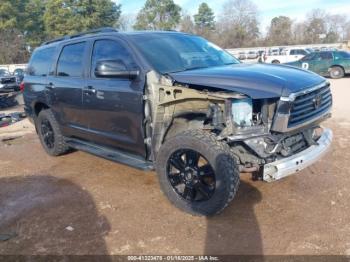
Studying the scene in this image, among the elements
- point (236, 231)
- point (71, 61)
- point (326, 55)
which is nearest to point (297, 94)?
point (236, 231)

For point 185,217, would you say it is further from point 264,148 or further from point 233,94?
point 233,94

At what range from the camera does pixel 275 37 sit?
60.4m

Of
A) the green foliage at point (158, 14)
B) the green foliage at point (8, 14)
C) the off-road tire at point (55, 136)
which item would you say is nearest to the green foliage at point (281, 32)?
the green foliage at point (158, 14)

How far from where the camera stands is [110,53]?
183 inches

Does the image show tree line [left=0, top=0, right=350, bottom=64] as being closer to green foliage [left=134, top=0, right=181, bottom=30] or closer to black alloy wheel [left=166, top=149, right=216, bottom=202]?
green foliage [left=134, top=0, right=181, bottom=30]

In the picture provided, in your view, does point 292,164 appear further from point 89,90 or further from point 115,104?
point 89,90

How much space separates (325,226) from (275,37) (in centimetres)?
6103

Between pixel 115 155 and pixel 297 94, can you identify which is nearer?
pixel 297 94

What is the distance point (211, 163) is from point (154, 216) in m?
0.97

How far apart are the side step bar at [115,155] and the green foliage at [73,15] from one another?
1799 inches

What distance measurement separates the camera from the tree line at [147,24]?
158 feet

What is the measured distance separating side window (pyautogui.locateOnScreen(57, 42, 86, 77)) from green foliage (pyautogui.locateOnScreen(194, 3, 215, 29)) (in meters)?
65.3

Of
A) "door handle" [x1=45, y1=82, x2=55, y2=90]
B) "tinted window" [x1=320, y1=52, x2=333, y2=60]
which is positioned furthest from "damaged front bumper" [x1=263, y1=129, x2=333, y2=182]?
"tinted window" [x1=320, y1=52, x2=333, y2=60]

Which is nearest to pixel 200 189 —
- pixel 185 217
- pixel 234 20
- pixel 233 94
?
pixel 185 217
